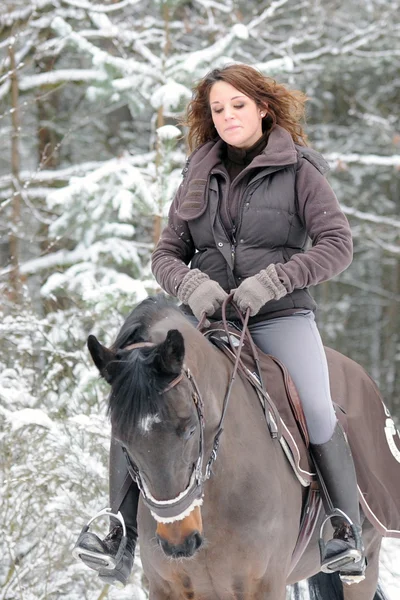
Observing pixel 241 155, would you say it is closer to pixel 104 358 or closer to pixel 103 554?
pixel 104 358

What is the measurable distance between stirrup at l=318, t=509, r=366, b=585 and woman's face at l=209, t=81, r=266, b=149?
1.76 meters

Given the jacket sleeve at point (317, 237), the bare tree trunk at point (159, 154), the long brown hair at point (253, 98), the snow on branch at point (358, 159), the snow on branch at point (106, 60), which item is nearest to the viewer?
the jacket sleeve at point (317, 237)

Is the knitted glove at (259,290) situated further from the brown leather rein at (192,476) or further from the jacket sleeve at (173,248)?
the jacket sleeve at (173,248)

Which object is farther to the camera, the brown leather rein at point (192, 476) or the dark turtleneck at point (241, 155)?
the dark turtleneck at point (241, 155)

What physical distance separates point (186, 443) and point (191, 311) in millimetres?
1186

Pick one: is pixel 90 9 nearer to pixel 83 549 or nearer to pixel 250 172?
pixel 250 172

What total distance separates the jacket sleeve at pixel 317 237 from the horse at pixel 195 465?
48 centimetres

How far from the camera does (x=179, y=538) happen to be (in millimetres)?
2760

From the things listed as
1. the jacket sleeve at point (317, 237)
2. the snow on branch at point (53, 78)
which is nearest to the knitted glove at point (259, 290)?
the jacket sleeve at point (317, 237)

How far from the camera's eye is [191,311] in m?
3.90

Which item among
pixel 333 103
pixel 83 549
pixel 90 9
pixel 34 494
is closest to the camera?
pixel 83 549

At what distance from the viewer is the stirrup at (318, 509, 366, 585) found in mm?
3623

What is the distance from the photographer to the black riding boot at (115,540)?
3469mm

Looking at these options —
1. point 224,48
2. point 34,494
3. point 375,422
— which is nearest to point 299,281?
point 375,422
